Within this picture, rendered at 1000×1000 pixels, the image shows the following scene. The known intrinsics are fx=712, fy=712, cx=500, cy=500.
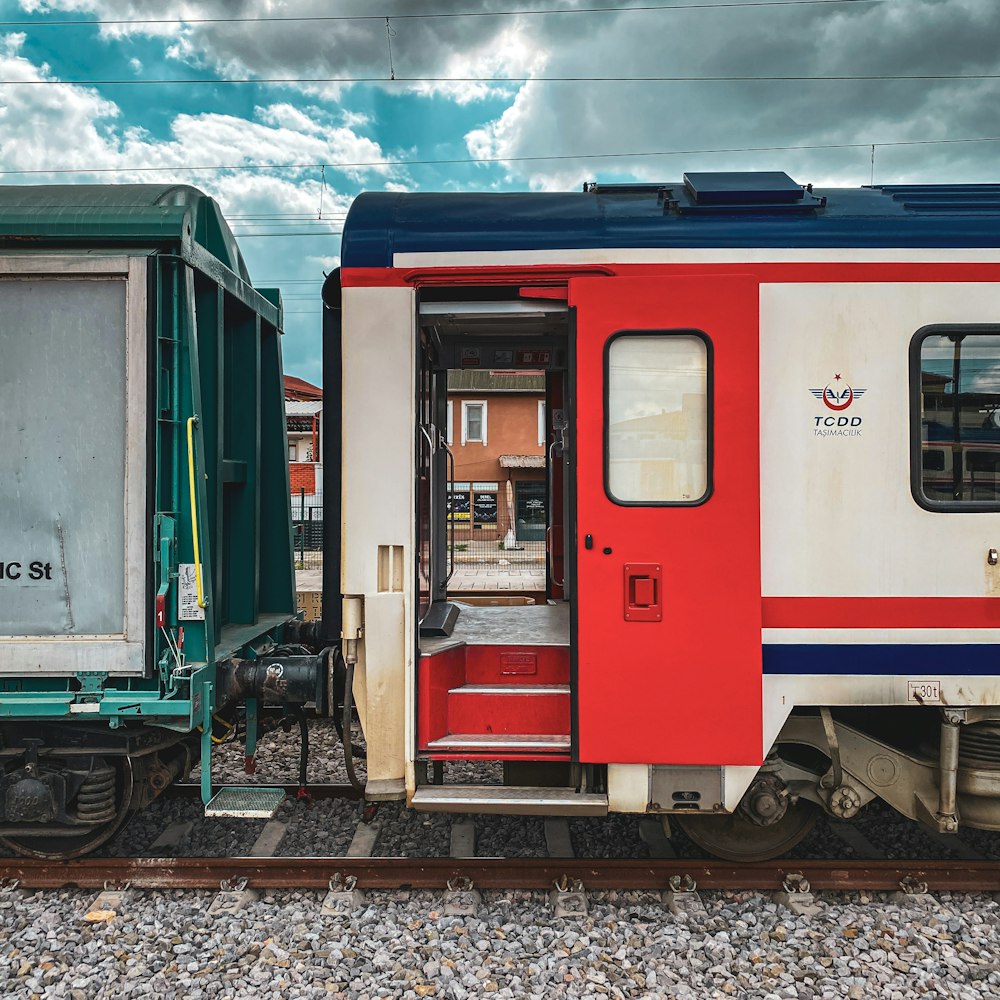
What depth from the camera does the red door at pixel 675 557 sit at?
3648mm

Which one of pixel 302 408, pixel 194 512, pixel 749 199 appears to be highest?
pixel 302 408

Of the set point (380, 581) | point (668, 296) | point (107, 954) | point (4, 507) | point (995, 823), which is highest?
point (668, 296)

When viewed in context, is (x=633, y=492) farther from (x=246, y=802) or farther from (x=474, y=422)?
(x=474, y=422)

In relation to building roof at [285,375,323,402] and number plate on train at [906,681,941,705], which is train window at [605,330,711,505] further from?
building roof at [285,375,323,402]

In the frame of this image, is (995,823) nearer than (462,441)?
Yes

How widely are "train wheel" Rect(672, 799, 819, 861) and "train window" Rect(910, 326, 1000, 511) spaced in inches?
77.0

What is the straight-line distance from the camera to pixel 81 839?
13.7 feet

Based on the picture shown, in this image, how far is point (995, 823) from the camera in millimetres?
3928

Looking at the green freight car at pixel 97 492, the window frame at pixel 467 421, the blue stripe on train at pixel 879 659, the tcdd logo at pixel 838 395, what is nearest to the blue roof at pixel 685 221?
the tcdd logo at pixel 838 395

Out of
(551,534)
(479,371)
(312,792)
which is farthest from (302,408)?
(312,792)

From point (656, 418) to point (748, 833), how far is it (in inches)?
98.7

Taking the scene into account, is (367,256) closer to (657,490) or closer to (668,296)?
(668,296)

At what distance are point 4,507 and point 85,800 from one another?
170cm

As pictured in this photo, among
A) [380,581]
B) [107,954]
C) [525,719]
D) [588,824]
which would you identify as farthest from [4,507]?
[588,824]
